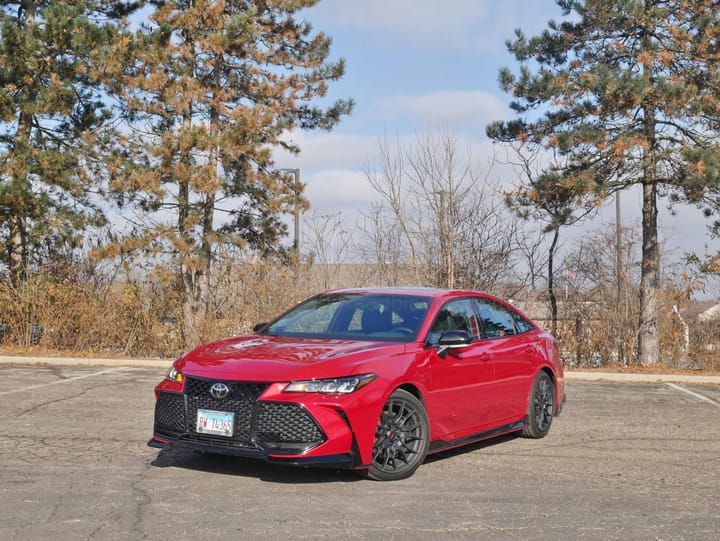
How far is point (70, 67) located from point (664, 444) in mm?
17716

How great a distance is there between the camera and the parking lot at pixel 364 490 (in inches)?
234

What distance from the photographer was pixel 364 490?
7074mm

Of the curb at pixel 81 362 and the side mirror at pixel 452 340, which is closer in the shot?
the side mirror at pixel 452 340

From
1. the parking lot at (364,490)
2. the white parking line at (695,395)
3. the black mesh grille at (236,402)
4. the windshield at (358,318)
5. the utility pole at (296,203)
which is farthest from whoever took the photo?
the utility pole at (296,203)

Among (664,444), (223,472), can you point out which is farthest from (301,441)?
(664,444)

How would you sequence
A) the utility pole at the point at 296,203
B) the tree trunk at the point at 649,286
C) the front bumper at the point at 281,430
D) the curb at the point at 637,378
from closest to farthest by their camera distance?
the front bumper at the point at 281,430 < the curb at the point at 637,378 < the tree trunk at the point at 649,286 < the utility pole at the point at 296,203

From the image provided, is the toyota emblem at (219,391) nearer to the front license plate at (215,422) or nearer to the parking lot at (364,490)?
the front license plate at (215,422)

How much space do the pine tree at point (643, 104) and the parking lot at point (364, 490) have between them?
9.57m

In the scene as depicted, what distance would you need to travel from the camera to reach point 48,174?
21.8 m

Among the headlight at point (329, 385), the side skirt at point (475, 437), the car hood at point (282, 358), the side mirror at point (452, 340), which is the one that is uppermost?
the side mirror at point (452, 340)

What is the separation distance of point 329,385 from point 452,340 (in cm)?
140

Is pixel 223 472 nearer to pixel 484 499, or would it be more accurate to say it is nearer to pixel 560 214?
pixel 484 499

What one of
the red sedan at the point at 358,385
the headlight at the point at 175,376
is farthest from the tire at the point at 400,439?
the headlight at the point at 175,376

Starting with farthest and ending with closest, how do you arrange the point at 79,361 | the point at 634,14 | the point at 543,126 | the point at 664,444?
the point at 543,126 → the point at 634,14 → the point at 79,361 → the point at 664,444
